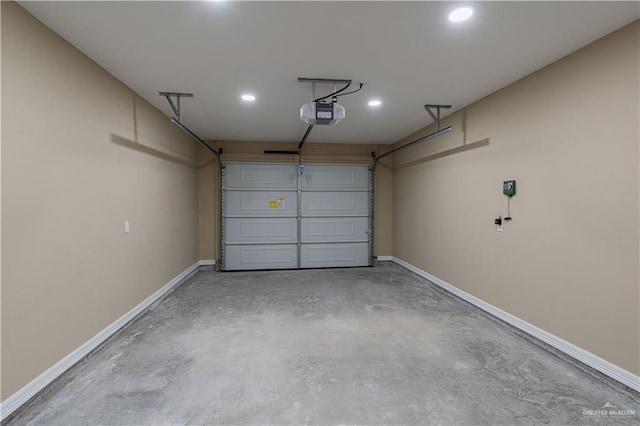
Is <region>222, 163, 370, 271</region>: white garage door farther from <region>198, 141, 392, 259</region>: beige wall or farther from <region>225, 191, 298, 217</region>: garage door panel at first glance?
<region>198, 141, 392, 259</region>: beige wall

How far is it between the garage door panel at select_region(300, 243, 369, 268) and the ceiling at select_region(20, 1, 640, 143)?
316cm

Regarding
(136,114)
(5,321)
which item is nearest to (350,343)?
(5,321)

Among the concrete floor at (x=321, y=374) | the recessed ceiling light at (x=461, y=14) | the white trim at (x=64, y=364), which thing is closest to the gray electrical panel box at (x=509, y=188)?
the concrete floor at (x=321, y=374)

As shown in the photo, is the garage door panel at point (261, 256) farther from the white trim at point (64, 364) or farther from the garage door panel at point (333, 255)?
the white trim at point (64, 364)

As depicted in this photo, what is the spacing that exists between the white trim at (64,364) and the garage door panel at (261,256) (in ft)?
6.49

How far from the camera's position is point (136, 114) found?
317cm

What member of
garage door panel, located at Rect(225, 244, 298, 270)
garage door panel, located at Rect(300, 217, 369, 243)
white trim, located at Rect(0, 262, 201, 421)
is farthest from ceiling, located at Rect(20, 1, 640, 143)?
garage door panel, located at Rect(225, 244, 298, 270)

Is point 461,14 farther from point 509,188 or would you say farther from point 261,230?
point 261,230

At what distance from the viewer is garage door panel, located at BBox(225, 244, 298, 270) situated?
557cm

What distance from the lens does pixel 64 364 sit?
6.89 ft

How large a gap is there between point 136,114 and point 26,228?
1.80 meters

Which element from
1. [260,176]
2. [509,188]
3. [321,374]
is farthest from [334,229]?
[321,374]

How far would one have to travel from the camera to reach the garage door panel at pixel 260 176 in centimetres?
556

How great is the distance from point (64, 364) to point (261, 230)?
3695 millimetres
